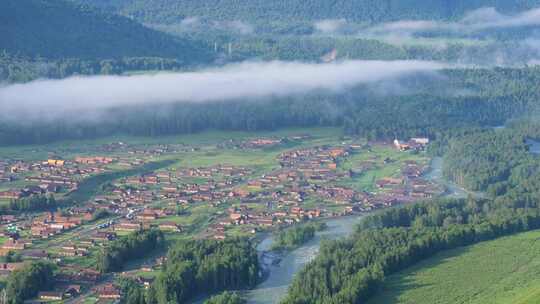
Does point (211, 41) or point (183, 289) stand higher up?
point (211, 41)

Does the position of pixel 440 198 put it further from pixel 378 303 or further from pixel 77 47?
pixel 77 47

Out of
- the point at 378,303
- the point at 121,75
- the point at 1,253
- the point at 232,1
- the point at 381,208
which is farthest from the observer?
the point at 232,1

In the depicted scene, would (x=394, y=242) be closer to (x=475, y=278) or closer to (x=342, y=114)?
(x=475, y=278)

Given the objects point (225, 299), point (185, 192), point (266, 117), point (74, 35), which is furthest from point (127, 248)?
point (74, 35)

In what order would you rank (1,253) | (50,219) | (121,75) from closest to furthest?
1. (1,253)
2. (50,219)
3. (121,75)

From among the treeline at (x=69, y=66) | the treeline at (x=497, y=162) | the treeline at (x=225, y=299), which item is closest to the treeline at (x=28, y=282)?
the treeline at (x=225, y=299)

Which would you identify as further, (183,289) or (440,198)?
(440,198)

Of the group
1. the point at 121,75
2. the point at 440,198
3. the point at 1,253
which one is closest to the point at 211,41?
the point at 121,75
